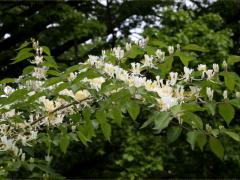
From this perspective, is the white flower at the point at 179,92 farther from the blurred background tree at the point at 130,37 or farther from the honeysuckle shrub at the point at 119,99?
the blurred background tree at the point at 130,37

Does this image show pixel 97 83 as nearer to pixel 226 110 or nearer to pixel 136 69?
pixel 136 69

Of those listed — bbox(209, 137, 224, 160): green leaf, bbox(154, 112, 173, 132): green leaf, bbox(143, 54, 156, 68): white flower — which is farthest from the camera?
bbox(143, 54, 156, 68): white flower

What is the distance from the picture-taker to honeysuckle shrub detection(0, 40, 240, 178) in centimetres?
175

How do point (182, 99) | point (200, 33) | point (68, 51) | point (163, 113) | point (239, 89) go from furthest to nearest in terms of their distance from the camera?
point (68, 51), point (200, 33), point (239, 89), point (182, 99), point (163, 113)

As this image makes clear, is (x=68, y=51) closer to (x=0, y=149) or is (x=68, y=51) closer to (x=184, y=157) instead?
(x=184, y=157)

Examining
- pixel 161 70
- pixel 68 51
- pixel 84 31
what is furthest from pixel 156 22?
pixel 161 70

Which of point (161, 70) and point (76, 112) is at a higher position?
point (161, 70)

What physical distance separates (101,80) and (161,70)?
0.92 feet

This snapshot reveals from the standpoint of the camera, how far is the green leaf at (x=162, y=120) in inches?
A: 62.3

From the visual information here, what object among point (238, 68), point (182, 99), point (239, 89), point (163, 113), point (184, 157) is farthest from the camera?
point (238, 68)

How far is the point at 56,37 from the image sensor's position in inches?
408

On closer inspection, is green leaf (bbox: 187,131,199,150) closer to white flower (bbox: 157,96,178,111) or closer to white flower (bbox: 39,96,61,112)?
white flower (bbox: 157,96,178,111)

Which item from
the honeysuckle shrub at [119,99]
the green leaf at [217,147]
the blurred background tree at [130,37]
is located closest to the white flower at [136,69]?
the honeysuckle shrub at [119,99]

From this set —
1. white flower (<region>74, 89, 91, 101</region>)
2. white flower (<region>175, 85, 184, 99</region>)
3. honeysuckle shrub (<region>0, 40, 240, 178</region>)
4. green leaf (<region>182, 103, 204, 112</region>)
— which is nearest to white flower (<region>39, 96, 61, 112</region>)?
honeysuckle shrub (<region>0, 40, 240, 178</region>)
